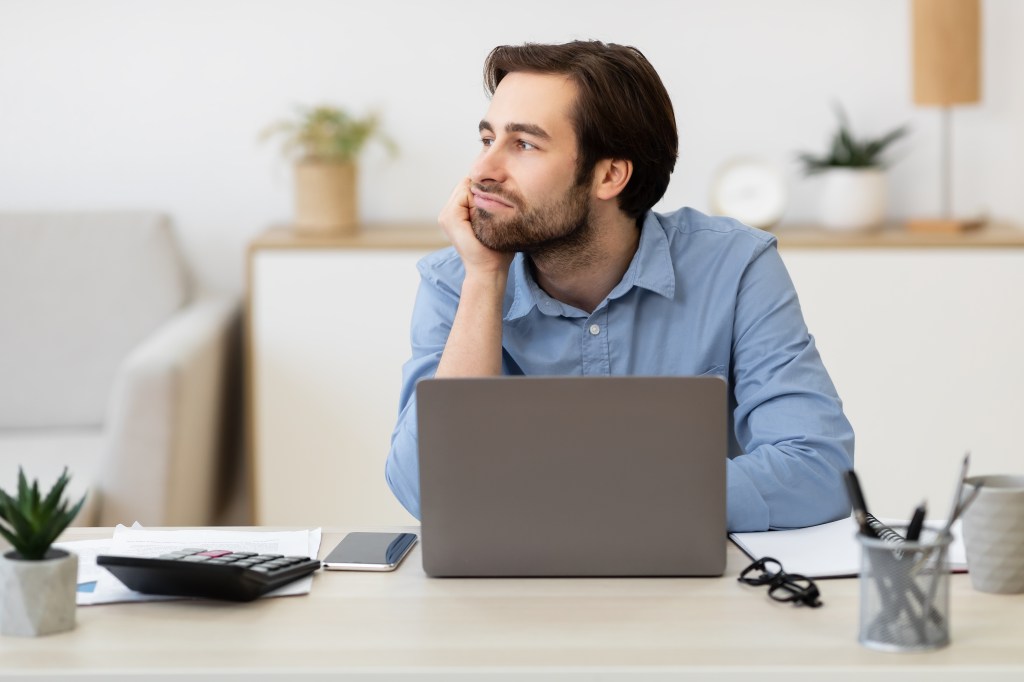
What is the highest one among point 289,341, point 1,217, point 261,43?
point 261,43

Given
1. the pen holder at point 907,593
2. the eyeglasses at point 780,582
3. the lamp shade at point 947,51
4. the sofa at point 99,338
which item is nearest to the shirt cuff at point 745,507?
the eyeglasses at point 780,582

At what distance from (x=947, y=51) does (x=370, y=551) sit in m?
2.25

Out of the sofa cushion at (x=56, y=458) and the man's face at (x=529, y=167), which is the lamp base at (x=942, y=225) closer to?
the man's face at (x=529, y=167)

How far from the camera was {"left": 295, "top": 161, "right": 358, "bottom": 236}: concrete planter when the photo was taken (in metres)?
3.09

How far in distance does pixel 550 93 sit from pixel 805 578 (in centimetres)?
86

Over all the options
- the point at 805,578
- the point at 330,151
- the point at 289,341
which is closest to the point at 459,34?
the point at 330,151

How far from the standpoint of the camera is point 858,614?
1.07 metres

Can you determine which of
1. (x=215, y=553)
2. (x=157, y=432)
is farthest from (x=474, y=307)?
(x=157, y=432)

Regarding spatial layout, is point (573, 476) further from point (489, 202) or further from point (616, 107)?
point (616, 107)

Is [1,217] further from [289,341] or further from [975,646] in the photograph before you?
[975,646]

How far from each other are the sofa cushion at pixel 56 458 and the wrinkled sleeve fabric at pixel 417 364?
0.94 meters

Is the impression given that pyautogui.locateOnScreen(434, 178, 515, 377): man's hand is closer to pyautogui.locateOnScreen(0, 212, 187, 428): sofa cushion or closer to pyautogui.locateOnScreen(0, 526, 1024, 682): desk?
pyautogui.locateOnScreen(0, 526, 1024, 682): desk

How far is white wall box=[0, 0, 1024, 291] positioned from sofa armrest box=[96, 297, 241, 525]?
2.27ft

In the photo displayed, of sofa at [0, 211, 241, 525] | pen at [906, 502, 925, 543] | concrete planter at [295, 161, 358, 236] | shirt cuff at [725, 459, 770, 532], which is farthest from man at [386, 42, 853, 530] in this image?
concrete planter at [295, 161, 358, 236]
